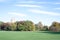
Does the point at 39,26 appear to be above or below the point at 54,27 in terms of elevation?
above

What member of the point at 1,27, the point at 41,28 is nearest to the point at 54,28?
the point at 41,28

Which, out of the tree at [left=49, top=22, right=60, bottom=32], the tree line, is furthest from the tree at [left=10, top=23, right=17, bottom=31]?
the tree at [left=49, top=22, right=60, bottom=32]

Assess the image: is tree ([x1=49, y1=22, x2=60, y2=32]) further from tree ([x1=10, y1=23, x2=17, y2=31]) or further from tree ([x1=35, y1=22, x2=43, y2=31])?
tree ([x1=10, y1=23, x2=17, y2=31])

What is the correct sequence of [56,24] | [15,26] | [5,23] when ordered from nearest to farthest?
[56,24] → [15,26] → [5,23]

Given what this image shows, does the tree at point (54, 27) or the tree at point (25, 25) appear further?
the tree at point (25, 25)

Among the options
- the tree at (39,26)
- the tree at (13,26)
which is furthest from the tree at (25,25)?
the tree at (39,26)

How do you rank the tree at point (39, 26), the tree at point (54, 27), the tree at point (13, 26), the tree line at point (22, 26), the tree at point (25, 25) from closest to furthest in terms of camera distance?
the tree at point (54, 27)
the tree at point (13, 26)
the tree line at point (22, 26)
the tree at point (25, 25)
the tree at point (39, 26)

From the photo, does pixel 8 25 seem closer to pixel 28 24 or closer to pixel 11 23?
pixel 11 23

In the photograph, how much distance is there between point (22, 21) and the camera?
1056 inches

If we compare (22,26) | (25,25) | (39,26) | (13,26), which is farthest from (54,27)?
(13,26)

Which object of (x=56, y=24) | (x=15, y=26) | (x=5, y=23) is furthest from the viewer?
(x=5, y=23)

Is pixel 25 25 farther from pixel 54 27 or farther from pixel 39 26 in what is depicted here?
pixel 54 27

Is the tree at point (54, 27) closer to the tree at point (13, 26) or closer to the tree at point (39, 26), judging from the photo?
the tree at point (39, 26)

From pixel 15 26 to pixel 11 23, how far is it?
1518mm
